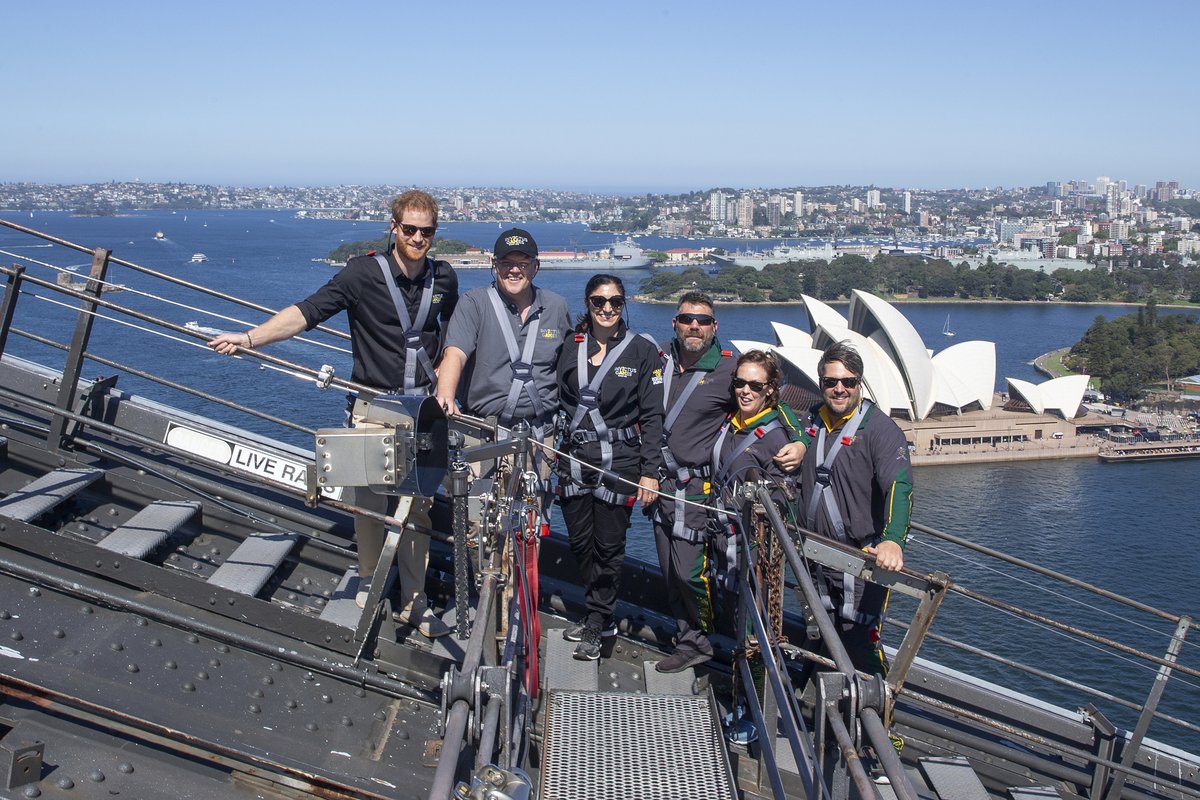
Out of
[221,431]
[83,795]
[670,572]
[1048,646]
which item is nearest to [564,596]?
[670,572]

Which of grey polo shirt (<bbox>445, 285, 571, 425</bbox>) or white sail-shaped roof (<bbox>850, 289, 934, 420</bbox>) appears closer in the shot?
grey polo shirt (<bbox>445, 285, 571, 425</bbox>)

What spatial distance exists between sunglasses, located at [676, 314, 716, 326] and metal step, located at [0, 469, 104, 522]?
240 cm

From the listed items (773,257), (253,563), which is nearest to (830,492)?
(253,563)

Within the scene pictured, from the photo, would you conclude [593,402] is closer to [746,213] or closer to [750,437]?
[750,437]

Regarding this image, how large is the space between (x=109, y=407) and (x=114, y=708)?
2.36 metres

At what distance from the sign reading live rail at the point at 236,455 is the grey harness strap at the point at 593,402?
139cm

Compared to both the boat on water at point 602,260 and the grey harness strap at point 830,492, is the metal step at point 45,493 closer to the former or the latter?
the grey harness strap at point 830,492

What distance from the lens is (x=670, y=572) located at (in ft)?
12.8

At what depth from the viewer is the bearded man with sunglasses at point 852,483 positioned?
11.9 ft

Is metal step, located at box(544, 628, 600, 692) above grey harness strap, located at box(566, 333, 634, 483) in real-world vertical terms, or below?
below

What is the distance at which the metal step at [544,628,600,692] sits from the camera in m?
3.58

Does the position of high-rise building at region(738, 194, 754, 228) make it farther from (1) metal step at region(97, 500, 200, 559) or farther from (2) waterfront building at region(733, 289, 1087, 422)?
(1) metal step at region(97, 500, 200, 559)

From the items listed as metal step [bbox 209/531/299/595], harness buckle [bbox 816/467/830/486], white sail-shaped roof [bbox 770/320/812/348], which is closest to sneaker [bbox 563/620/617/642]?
harness buckle [bbox 816/467/830/486]

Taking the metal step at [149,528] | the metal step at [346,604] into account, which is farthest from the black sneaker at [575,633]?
the metal step at [149,528]
